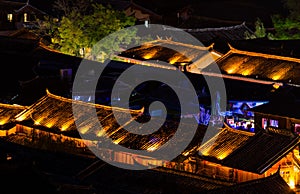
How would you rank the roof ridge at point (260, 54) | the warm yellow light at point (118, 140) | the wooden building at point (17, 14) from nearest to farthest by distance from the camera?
1. the warm yellow light at point (118, 140)
2. the roof ridge at point (260, 54)
3. the wooden building at point (17, 14)

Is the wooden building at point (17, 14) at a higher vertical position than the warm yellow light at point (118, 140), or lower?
higher

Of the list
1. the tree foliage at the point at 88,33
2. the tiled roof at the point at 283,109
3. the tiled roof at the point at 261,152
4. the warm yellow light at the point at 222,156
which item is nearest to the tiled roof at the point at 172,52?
the tree foliage at the point at 88,33

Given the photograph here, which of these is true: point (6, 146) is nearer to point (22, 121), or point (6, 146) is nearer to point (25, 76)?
point (22, 121)

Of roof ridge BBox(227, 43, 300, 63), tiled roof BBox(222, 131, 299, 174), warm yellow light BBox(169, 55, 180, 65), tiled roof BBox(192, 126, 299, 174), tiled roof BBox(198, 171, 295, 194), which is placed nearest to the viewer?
tiled roof BBox(198, 171, 295, 194)

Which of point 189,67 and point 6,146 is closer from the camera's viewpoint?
point 6,146

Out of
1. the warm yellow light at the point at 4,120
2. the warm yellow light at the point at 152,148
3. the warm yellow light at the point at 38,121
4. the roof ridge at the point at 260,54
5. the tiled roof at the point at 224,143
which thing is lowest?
the warm yellow light at the point at 4,120

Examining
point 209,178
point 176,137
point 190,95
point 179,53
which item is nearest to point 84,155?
point 176,137

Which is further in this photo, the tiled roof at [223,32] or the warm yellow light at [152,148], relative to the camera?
the tiled roof at [223,32]

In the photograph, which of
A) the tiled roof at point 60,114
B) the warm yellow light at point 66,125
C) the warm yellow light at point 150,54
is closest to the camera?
the tiled roof at point 60,114

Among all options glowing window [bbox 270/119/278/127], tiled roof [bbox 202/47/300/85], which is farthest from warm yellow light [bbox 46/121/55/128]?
tiled roof [bbox 202/47/300/85]

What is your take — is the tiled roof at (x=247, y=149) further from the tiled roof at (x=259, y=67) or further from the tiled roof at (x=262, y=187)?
the tiled roof at (x=259, y=67)

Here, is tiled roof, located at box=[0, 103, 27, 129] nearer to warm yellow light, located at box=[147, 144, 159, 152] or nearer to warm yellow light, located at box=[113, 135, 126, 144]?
warm yellow light, located at box=[113, 135, 126, 144]
